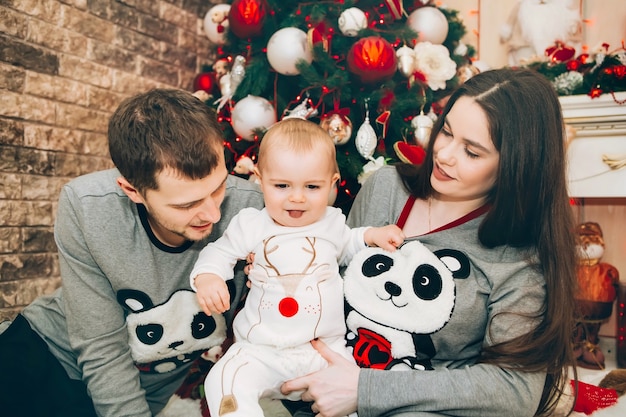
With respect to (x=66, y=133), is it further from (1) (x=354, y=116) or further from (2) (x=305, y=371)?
(2) (x=305, y=371)

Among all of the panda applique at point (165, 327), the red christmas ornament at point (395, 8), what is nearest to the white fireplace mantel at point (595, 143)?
the red christmas ornament at point (395, 8)

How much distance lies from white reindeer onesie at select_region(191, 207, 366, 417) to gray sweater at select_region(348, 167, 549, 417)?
17 centimetres

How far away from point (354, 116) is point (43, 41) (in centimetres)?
144

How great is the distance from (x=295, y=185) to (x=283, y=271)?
0.22 m

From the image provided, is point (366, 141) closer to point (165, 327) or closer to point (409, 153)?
point (409, 153)

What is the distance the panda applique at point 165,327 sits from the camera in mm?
1409

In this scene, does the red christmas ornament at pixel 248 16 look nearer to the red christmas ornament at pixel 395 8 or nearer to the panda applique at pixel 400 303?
the red christmas ornament at pixel 395 8

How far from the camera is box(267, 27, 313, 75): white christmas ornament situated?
2.30 meters

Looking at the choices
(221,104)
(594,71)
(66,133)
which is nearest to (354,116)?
(221,104)

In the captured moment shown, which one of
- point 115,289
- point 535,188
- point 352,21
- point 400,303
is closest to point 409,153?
point 352,21

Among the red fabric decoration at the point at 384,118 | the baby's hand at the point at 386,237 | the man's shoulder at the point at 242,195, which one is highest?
the red fabric decoration at the point at 384,118

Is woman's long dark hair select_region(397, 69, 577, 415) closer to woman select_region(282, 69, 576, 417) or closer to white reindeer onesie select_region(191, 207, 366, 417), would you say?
woman select_region(282, 69, 576, 417)

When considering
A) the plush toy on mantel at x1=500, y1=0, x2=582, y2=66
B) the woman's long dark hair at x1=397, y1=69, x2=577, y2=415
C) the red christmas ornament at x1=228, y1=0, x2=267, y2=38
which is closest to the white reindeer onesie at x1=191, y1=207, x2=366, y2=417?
the woman's long dark hair at x1=397, y1=69, x2=577, y2=415

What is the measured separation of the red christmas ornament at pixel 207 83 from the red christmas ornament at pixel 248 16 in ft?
1.45
